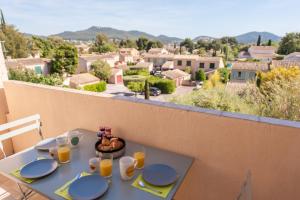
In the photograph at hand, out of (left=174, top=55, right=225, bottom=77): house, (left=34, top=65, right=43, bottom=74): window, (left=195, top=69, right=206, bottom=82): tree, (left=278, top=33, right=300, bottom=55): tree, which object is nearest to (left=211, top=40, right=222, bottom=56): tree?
(left=278, top=33, right=300, bottom=55): tree

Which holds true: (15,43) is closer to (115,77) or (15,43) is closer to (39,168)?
(115,77)

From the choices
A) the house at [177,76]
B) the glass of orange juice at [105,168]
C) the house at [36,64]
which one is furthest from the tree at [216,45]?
the glass of orange juice at [105,168]

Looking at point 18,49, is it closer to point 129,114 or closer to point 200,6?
point 200,6

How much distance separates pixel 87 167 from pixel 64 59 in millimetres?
21880

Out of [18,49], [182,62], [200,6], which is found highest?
[200,6]

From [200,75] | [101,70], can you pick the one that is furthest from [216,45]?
[101,70]

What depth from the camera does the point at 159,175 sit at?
3.69ft

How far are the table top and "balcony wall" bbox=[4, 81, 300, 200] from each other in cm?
12

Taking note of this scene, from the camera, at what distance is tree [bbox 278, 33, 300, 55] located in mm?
20562

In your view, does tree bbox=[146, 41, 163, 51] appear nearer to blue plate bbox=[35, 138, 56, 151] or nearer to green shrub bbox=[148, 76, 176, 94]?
green shrub bbox=[148, 76, 176, 94]

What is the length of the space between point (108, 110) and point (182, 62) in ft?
80.7

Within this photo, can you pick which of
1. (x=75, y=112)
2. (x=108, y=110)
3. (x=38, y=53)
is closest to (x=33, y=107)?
(x=75, y=112)

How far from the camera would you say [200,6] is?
8.78 m

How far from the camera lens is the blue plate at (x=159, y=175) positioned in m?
1.08
